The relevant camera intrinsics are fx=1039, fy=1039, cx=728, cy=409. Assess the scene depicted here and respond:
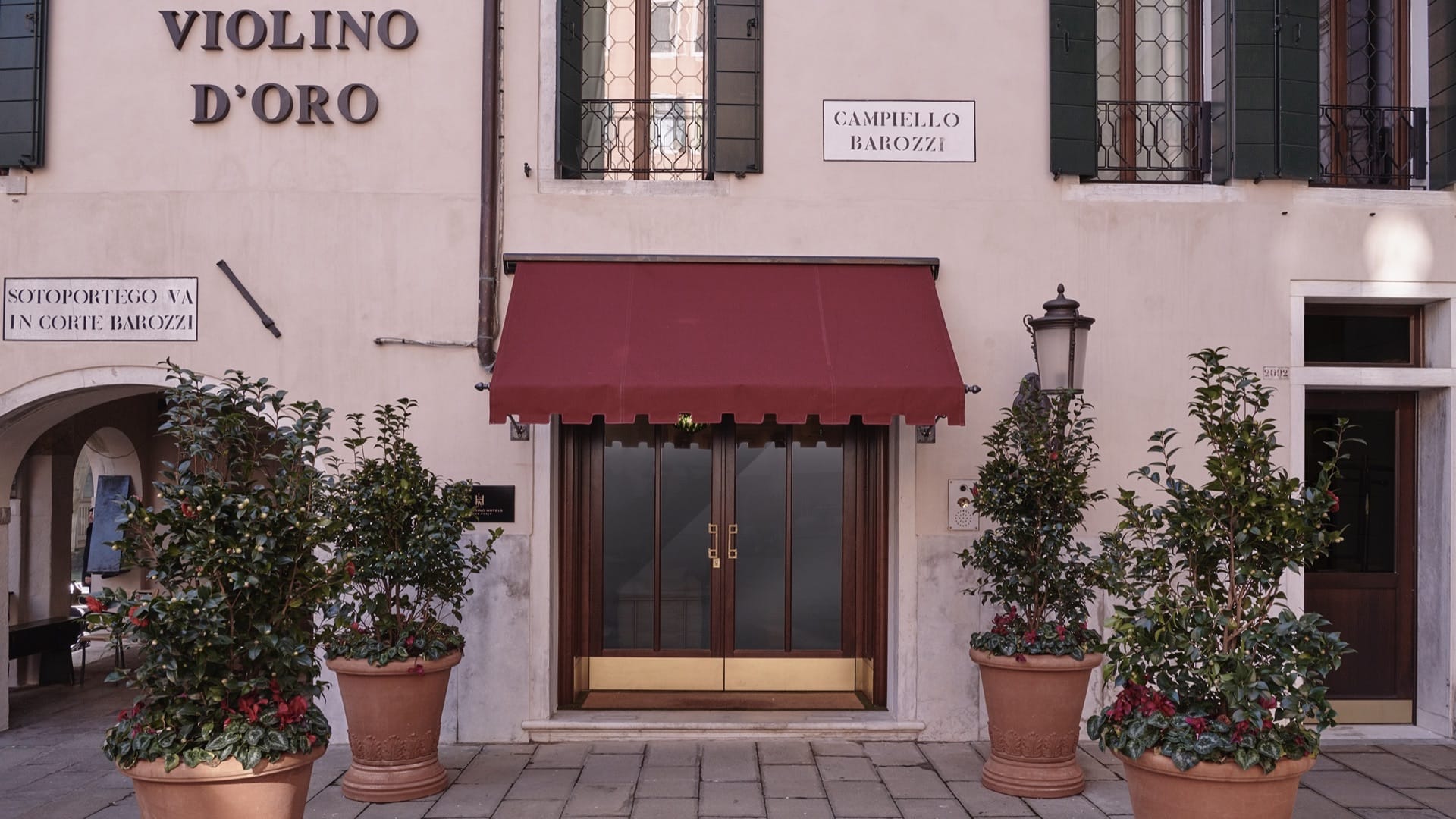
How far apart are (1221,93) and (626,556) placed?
18.7 feet

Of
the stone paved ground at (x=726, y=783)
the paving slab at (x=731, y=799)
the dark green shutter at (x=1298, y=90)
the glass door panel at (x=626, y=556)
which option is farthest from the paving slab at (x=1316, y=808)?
the glass door panel at (x=626, y=556)

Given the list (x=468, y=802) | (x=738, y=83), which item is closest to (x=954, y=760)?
(x=468, y=802)

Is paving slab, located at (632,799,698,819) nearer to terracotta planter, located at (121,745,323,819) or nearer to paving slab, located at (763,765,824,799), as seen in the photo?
paving slab, located at (763,765,824,799)

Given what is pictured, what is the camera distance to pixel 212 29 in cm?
762

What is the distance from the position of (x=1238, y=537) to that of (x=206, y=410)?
4780 millimetres

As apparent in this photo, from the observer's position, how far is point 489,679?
24.5 ft

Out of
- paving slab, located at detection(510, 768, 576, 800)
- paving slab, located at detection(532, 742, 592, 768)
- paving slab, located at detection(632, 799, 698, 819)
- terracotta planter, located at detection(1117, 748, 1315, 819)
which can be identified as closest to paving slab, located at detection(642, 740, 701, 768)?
paving slab, located at detection(532, 742, 592, 768)

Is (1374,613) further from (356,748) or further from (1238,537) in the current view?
(356,748)

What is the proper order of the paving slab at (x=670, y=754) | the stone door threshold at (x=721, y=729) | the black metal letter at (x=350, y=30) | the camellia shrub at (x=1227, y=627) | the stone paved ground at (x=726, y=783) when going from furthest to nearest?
the black metal letter at (x=350, y=30)
the stone door threshold at (x=721, y=729)
the paving slab at (x=670, y=754)
the stone paved ground at (x=726, y=783)
the camellia shrub at (x=1227, y=627)

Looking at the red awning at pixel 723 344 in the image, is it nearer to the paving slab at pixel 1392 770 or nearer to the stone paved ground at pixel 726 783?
the stone paved ground at pixel 726 783

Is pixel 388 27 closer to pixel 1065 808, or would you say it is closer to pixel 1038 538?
pixel 1038 538

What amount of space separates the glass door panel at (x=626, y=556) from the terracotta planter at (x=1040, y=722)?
2791 millimetres

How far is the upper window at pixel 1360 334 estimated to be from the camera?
26.4 feet

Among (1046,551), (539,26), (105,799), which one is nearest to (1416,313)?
(1046,551)
